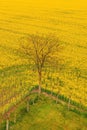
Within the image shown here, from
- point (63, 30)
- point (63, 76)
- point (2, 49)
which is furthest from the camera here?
point (63, 30)

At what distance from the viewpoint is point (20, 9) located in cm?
7200

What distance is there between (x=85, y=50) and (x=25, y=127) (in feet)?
73.0

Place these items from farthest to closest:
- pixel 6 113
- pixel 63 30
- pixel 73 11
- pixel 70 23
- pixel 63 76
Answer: pixel 73 11, pixel 70 23, pixel 63 30, pixel 63 76, pixel 6 113

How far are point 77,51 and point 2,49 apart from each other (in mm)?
11455

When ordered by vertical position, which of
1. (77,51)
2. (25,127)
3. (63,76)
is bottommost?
(25,127)

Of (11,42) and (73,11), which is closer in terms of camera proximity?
(11,42)

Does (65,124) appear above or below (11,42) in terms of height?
below

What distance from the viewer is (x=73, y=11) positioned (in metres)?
71.1

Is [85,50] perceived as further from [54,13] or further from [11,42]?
[54,13]

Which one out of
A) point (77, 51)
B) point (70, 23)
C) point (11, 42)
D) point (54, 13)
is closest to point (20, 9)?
point (54, 13)

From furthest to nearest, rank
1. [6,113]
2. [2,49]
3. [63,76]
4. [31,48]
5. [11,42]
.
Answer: [11,42] < [2,49] < [31,48] < [63,76] < [6,113]

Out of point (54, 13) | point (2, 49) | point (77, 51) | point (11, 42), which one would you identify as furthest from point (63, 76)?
point (54, 13)

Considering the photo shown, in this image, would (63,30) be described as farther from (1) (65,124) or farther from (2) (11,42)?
(1) (65,124)

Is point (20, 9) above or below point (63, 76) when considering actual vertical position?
above
